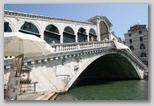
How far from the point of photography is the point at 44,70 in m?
4.76

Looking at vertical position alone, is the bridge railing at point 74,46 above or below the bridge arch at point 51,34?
below

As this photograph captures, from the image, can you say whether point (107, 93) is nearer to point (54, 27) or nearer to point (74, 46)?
point (74, 46)

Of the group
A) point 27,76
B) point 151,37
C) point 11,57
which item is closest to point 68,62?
point 27,76

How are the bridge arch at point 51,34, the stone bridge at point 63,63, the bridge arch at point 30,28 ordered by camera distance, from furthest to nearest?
the bridge arch at point 51,34, the bridge arch at point 30,28, the stone bridge at point 63,63

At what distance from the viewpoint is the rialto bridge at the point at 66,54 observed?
470 cm

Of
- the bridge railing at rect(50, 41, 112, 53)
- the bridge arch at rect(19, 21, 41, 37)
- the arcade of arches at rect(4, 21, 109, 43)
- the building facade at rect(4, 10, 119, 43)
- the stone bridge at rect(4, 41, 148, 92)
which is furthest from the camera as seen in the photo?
the arcade of arches at rect(4, 21, 109, 43)

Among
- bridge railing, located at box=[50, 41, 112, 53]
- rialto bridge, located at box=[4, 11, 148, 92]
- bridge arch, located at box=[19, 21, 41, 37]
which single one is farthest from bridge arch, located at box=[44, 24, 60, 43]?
bridge railing, located at box=[50, 41, 112, 53]

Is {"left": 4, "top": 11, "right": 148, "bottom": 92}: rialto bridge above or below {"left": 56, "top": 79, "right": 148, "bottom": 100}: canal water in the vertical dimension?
above

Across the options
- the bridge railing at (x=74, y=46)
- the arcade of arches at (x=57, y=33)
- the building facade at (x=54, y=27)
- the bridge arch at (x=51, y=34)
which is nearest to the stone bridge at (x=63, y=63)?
the bridge railing at (x=74, y=46)

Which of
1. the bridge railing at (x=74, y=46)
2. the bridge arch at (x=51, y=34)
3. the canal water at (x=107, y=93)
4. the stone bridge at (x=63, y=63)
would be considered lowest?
the canal water at (x=107, y=93)

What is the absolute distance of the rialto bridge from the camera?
4703 millimetres

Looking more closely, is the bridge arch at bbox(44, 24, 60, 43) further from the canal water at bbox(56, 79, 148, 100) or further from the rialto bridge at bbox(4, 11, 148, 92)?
the canal water at bbox(56, 79, 148, 100)

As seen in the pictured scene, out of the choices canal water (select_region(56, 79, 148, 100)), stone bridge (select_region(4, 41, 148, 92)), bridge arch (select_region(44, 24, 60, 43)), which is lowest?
canal water (select_region(56, 79, 148, 100))

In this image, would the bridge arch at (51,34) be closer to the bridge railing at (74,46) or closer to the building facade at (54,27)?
the building facade at (54,27)
